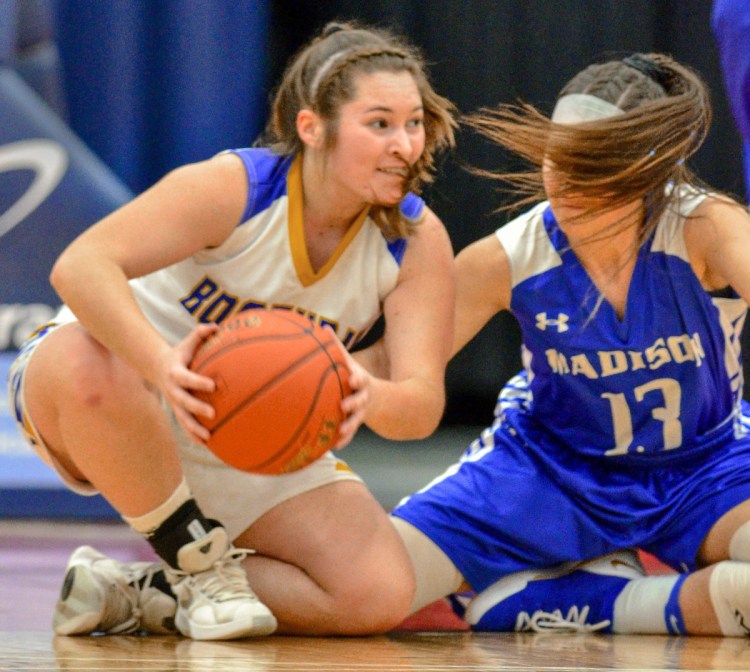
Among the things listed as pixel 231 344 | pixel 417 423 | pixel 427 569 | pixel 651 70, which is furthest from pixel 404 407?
pixel 651 70

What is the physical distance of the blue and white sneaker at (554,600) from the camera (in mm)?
2139

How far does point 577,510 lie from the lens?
7.23 feet

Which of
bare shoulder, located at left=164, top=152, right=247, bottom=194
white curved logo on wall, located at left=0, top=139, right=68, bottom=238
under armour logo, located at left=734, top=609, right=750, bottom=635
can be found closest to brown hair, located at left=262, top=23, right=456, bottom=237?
bare shoulder, located at left=164, top=152, right=247, bottom=194

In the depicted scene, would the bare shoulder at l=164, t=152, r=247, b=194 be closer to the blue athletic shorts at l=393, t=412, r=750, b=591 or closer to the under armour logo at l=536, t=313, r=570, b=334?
the under armour logo at l=536, t=313, r=570, b=334

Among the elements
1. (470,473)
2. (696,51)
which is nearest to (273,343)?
(470,473)

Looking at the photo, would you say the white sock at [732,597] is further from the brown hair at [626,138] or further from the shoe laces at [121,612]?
the shoe laces at [121,612]

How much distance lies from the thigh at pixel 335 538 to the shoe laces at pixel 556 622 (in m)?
0.22

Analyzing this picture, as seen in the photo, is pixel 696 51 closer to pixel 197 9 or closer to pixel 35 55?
pixel 197 9

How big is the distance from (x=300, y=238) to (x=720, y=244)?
0.66m

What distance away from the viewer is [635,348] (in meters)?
2.16

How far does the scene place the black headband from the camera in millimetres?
2186

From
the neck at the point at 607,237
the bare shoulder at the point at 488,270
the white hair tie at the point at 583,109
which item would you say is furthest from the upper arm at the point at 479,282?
the white hair tie at the point at 583,109

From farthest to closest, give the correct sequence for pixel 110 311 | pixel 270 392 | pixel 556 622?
pixel 556 622 → pixel 110 311 → pixel 270 392

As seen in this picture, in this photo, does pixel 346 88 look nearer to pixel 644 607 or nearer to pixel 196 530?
pixel 196 530
